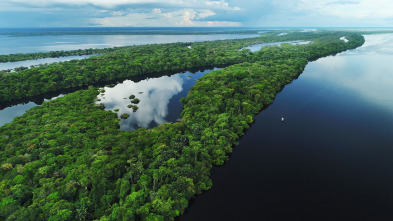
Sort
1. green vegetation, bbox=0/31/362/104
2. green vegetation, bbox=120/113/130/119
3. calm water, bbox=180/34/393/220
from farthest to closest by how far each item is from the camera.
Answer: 1. green vegetation, bbox=0/31/362/104
2. green vegetation, bbox=120/113/130/119
3. calm water, bbox=180/34/393/220

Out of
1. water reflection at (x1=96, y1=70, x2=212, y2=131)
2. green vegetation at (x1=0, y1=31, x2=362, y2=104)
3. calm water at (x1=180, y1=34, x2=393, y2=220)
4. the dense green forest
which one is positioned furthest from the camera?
green vegetation at (x1=0, y1=31, x2=362, y2=104)

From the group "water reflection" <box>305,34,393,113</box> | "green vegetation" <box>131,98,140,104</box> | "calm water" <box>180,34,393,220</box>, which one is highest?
"water reflection" <box>305,34,393,113</box>

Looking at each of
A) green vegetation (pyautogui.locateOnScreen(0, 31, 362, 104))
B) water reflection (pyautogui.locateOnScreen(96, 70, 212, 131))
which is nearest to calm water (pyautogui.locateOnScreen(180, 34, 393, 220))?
water reflection (pyautogui.locateOnScreen(96, 70, 212, 131))

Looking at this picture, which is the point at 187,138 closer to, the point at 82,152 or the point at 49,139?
the point at 82,152

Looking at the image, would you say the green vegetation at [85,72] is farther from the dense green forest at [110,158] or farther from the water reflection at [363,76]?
the water reflection at [363,76]

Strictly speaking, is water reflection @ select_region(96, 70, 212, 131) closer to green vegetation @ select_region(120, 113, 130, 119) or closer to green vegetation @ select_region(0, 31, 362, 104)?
green vegetation @ select_region(120, 113, 130, 119)

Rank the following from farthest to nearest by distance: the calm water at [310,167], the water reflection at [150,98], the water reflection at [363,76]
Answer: the water reflection at [363,76], the water reflection at [150,98], the calm water at [310,167]

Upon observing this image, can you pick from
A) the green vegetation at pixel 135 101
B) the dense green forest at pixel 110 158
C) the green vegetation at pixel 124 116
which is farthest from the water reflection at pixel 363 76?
the green vegetation at pixel 135 101
